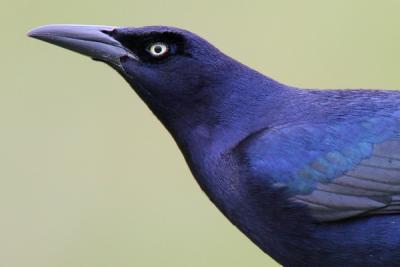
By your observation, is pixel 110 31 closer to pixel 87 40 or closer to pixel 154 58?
pixel 87 40

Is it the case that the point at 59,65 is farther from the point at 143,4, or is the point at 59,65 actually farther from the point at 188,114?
the point at 188,114

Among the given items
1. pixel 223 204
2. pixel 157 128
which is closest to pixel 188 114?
pixel 223 204

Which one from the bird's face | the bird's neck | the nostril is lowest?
the bird's neck

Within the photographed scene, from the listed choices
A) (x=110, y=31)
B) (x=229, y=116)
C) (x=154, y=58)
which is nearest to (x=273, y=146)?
(x=229, y=116)

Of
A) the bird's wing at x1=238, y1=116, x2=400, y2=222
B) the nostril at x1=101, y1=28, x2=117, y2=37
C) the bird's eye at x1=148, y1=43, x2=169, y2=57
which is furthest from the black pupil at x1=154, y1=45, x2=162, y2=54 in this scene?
the bird's wing at x1=238, y1=116, x2=400, y2=222

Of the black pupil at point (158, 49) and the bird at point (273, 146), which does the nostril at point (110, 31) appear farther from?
the black pupil at point (158, 49)

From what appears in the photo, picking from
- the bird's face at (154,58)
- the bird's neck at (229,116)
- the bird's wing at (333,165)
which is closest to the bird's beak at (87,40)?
the bird's face at (154,58)

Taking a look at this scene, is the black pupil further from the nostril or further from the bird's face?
the nostril

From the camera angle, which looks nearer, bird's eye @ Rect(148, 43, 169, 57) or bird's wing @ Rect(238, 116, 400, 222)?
bird's wing @ Rect(238, 116, 400, 222)
